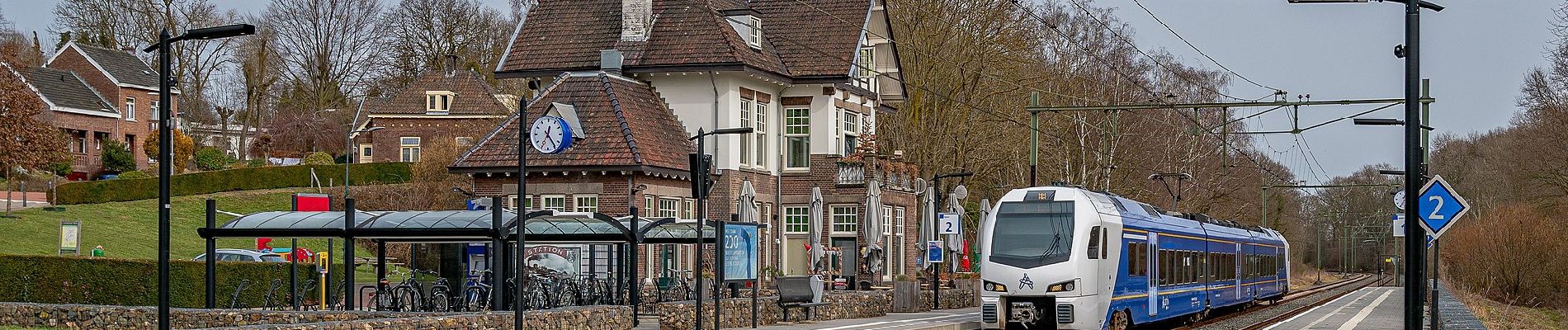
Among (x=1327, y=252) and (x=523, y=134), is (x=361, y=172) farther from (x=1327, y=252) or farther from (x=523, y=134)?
(x=1327, y=252)

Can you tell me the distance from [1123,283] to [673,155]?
13810mm

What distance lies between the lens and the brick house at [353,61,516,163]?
7262 cm

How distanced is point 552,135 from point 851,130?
1034 centimetres

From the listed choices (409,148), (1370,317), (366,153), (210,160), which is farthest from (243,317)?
(366,153)

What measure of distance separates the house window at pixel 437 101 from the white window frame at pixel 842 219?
35446mm

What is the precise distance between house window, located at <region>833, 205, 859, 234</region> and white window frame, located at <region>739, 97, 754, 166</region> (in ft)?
9.79

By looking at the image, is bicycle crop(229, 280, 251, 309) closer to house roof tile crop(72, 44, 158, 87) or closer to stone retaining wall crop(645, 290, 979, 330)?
stone retaining wall crop(645, 290, 979, 330)

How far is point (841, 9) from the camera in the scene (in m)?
41.9

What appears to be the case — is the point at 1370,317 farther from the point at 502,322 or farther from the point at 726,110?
the point at 502,322

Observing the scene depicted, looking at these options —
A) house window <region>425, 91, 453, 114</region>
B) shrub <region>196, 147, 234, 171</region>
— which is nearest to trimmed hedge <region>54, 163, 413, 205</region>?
shrub <region>196, 147, 234, 171</region>

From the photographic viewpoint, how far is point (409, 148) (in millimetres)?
75188

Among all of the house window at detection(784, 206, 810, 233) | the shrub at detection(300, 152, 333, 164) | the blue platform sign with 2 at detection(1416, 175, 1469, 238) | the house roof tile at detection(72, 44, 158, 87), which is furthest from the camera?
the house roof tile at detection(72, 44, 158, 87)

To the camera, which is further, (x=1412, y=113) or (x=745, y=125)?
(x=745, y=125)

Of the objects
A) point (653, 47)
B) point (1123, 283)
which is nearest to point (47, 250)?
point (653, 47)
